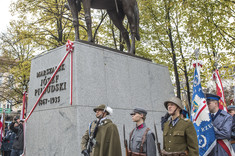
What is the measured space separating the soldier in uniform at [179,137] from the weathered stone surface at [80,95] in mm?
2008

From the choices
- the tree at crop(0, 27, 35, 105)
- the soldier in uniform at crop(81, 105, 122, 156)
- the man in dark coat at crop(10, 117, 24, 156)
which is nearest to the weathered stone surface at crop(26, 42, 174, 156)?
the soldier in uniform at crop(81, 105, 122, 156)

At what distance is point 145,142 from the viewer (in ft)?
12.0

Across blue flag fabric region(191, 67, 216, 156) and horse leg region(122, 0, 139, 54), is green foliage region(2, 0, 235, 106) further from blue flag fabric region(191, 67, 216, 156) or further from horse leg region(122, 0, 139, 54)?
blue flag fabric region(191, 67, 216, 156)

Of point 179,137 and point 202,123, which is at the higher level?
point 202,123

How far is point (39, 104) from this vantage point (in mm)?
5816

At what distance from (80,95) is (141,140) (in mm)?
1919

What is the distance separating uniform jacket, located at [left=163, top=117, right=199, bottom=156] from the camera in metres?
3.19

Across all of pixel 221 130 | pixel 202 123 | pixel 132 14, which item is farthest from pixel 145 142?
pixel 132 14

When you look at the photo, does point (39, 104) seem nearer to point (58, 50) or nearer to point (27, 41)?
point (58, 50)

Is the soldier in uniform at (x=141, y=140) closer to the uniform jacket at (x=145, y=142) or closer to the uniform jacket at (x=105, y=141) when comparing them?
the uniform jacket at (x=145, y=142)

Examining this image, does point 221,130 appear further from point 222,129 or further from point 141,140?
point 141,140

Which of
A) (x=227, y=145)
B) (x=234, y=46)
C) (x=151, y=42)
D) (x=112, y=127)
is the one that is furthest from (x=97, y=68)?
(x=151, y=42)

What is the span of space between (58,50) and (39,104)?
1425mm

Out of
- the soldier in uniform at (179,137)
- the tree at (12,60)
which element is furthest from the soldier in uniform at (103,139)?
the tree at (12,60)
